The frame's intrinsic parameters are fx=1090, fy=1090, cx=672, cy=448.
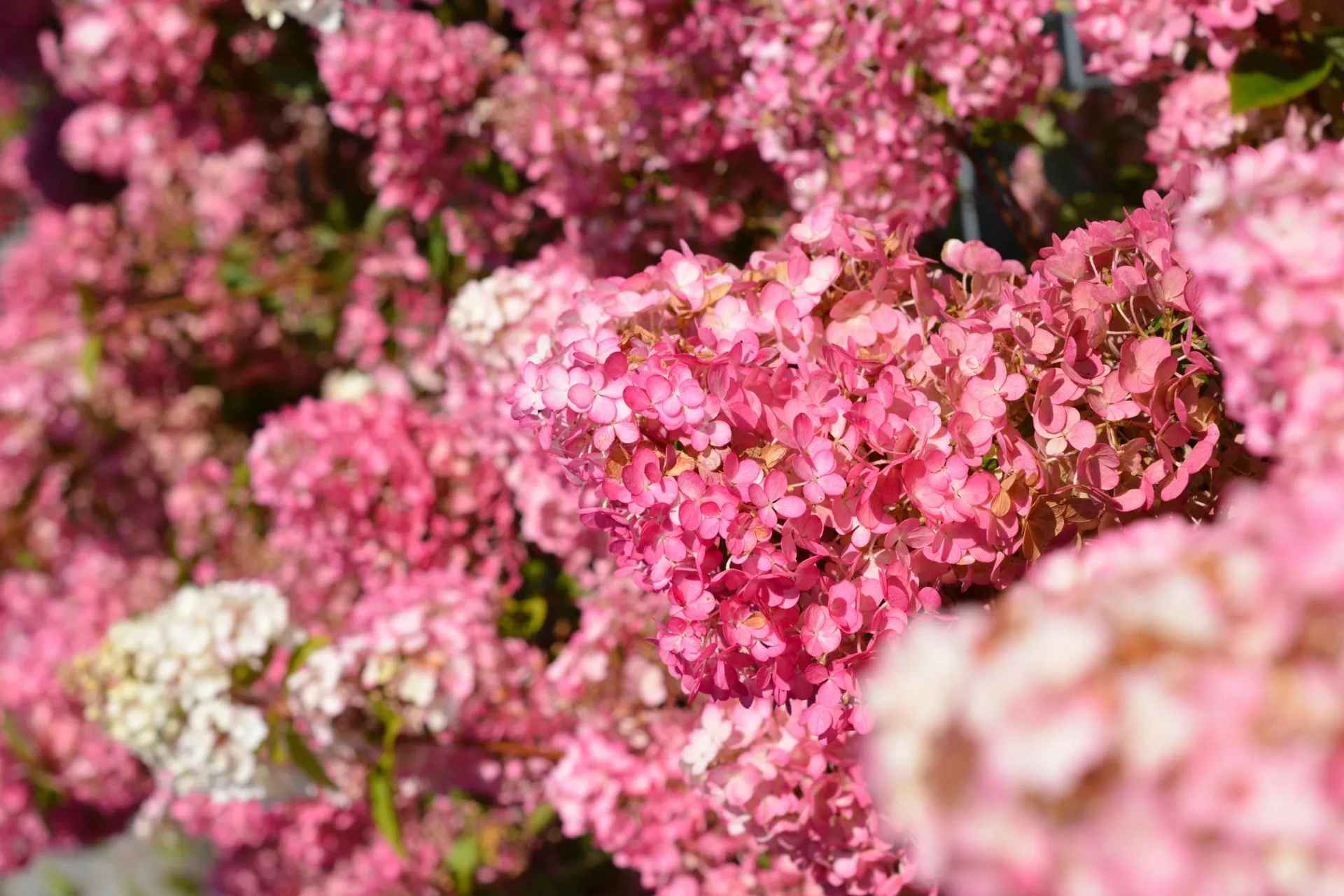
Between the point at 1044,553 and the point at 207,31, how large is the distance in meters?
1.36

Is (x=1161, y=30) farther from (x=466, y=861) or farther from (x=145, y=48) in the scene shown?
(x=145, y=48)

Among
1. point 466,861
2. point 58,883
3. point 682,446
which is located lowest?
point 58,883

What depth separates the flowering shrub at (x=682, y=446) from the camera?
0.87ft

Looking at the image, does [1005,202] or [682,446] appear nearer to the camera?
[682,446]

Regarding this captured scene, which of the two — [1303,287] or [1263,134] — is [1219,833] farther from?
[1263,134]

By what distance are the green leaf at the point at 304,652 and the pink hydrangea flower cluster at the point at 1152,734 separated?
0.83 metres

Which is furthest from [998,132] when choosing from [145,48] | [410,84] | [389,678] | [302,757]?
[145,48]

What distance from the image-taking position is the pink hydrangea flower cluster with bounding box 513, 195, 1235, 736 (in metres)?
0.52

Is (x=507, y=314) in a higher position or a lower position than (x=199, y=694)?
higher

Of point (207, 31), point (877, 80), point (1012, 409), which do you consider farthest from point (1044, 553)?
point (207, 31)

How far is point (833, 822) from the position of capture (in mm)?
692

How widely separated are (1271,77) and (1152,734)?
2.18ft

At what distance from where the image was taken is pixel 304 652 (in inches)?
39.5

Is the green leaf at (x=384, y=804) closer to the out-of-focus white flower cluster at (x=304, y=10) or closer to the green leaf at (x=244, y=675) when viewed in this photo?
the green leaf at (x=244, y=675)
